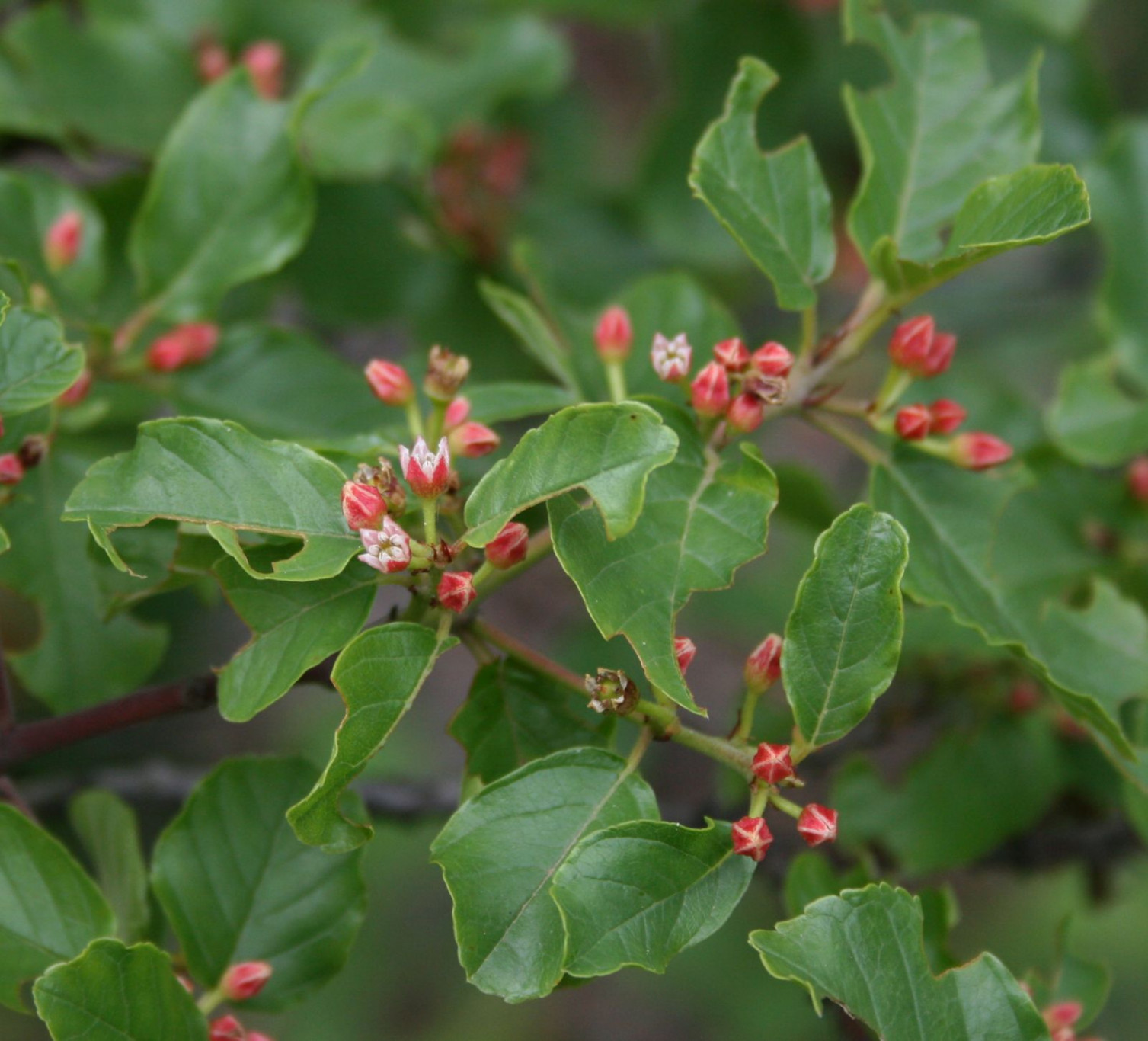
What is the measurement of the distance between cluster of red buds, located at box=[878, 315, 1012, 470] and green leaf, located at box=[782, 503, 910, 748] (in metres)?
0.26

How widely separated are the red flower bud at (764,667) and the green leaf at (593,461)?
26 cm

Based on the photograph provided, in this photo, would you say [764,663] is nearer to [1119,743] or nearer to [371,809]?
[1119,743]

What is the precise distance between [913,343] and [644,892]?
597 mm

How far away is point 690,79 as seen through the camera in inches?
90.1

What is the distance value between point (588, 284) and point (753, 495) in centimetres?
133

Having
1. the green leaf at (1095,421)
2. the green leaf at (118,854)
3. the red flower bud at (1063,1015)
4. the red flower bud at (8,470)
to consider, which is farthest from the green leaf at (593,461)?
the green leaf at (1095,421)

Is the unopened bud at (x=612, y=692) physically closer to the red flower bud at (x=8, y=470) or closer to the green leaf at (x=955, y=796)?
the red flower bud at (x=8, y=470)

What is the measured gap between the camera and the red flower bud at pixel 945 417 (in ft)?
3.92

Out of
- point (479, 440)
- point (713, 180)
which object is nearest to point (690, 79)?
point (713, 180)

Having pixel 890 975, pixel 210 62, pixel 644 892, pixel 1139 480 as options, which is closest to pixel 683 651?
pixel 644 892

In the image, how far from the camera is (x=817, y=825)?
0.98m

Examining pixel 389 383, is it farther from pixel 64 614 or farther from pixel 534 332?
pixel 64 614

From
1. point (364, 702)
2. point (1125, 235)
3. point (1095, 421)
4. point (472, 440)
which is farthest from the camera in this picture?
point (1125, 235)

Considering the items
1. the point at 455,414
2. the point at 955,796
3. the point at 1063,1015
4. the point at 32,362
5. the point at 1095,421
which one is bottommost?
the point at 955,796
